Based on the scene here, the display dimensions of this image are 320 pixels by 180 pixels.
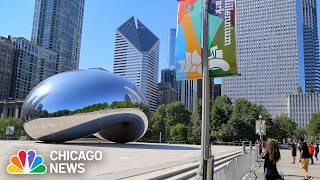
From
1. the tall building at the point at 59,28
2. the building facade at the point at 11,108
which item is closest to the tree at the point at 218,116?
the building facade at the point at 11,108

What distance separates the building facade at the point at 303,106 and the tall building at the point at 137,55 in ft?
184

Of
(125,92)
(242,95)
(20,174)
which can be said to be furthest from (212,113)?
(242,95)

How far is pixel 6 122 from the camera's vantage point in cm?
8881

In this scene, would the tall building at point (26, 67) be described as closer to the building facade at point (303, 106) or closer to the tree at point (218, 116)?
the tree at point (218, 116)

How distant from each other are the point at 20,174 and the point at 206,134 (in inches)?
252

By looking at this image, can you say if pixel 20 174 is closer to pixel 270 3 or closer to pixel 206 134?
pixel 206 134

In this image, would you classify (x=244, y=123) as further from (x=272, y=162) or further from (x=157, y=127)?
(x=272, y=162)

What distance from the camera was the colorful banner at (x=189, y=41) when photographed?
7406 mm

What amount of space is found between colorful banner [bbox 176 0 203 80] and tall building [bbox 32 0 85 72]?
565 feet

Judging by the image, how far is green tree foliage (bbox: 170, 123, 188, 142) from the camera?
73938 millimetres

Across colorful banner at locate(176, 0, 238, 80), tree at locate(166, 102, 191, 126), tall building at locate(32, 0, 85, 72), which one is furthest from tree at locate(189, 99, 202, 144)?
tall building at locate(32, 0, 85, 72)

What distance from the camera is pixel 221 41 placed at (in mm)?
7355

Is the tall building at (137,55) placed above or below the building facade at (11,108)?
above

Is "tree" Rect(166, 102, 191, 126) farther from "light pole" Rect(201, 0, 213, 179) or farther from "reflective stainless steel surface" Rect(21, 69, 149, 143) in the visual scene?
"light pole" Rect(201, 0, 213, 179)
